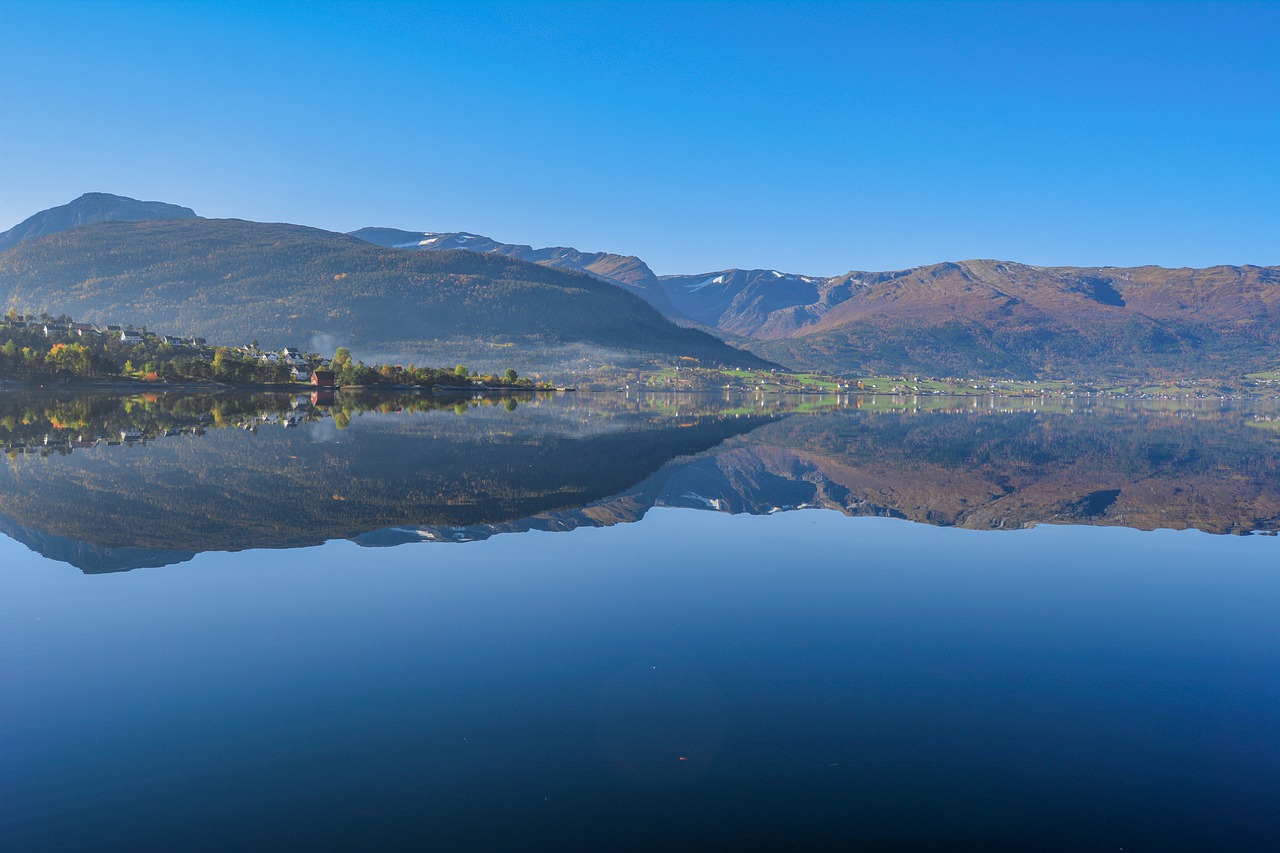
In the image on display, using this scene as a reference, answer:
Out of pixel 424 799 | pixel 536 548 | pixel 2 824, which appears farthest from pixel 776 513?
pixel 2 824

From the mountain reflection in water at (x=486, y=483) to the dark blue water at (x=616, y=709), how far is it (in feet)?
12.2

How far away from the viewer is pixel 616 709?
10.5 metres

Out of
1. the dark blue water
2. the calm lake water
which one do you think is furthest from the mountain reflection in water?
the dark blue water

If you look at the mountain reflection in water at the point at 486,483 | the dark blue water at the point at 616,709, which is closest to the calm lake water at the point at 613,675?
the dark blue water at the point at 616,709

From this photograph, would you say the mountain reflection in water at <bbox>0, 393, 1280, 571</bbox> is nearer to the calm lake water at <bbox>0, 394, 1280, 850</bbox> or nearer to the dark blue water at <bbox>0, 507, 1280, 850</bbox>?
the calm lake water at <bbox>0, 394, 1280, 850</bbox>

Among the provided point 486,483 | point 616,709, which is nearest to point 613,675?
point 616,709

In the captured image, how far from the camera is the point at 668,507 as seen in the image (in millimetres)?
29484

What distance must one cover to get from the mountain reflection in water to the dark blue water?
373cm

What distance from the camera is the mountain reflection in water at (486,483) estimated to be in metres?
22.1

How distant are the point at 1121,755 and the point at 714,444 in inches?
1961

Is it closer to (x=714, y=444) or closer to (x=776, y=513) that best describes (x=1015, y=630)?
(x=776, y=513)

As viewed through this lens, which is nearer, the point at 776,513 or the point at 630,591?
the point at 630,591

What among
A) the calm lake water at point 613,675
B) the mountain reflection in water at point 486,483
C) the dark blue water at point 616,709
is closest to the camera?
the dark blue water at point 616,709

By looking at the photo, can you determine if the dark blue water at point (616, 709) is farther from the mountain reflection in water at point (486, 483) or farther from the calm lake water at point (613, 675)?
the mountain reflection in water at point (486, 483)
